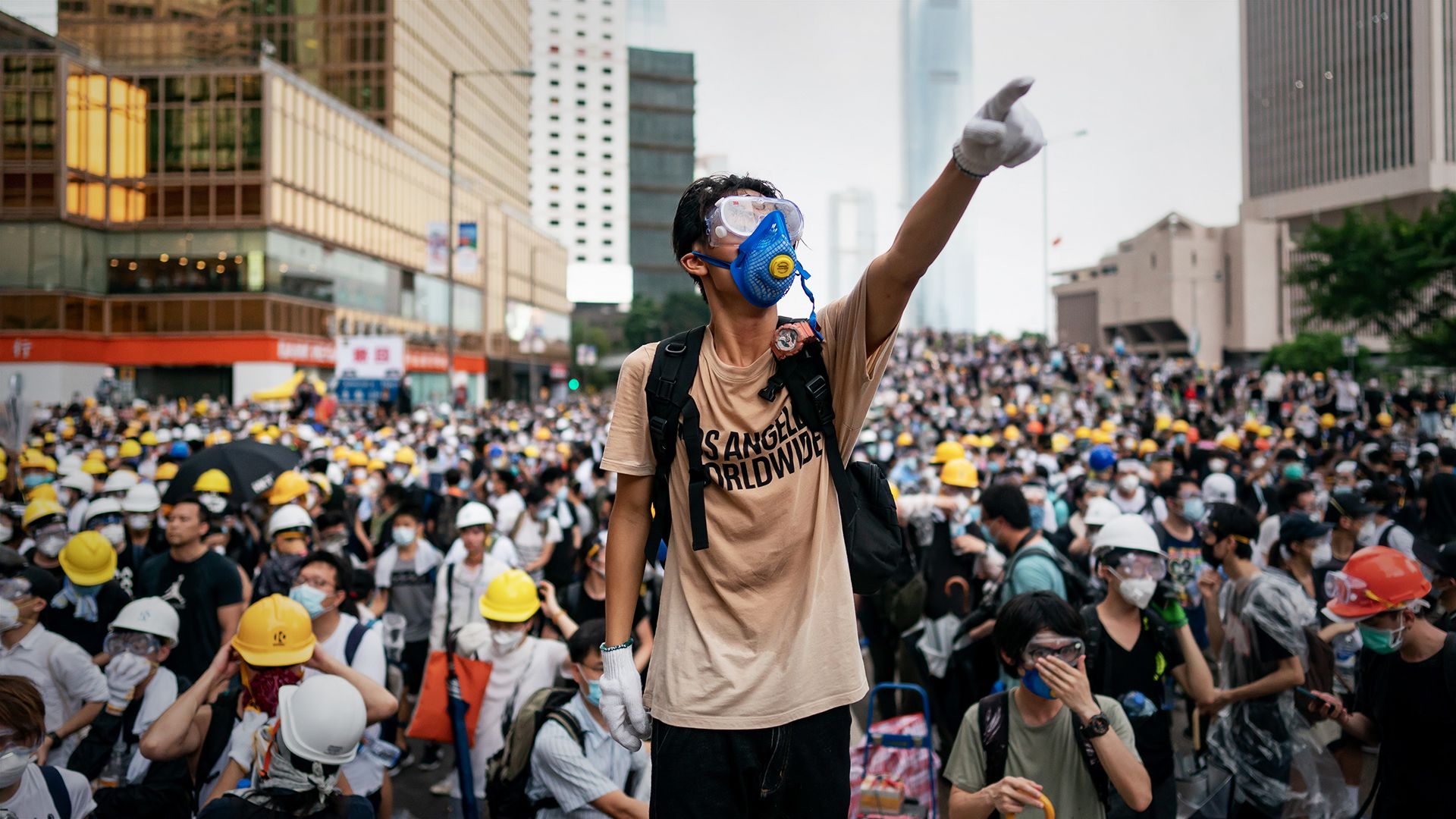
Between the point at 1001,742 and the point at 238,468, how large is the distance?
25.8 ft

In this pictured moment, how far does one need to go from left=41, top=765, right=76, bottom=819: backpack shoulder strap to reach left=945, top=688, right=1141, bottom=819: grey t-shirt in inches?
124

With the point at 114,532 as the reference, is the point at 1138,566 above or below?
above

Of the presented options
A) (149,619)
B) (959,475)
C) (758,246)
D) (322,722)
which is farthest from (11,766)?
(959,475)

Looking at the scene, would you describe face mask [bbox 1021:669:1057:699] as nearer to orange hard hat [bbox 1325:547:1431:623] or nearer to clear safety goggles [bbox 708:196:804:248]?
orange hard hat [bbox 1325:547:1431:623]

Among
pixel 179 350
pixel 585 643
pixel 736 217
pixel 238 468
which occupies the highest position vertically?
pixel 179 350

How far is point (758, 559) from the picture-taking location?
2117 mm

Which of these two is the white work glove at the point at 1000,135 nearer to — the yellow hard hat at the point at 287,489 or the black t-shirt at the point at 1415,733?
the black t-shirt at the point at 1415,733

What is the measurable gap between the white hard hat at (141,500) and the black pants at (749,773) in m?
7.54

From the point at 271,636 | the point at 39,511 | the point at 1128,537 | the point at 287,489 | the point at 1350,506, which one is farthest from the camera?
the point at 287,489

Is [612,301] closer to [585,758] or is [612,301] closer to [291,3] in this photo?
[291,3]

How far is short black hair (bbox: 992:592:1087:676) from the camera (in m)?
3.61

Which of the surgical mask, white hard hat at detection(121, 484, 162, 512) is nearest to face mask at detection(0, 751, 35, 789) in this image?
the surgical mask

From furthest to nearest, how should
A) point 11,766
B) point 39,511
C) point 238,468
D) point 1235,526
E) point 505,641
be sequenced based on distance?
point 238,468 → point 39,511 → point 1235,526 → point 505,641 → point 11,766

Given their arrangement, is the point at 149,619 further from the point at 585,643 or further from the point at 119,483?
the point at 119,483
